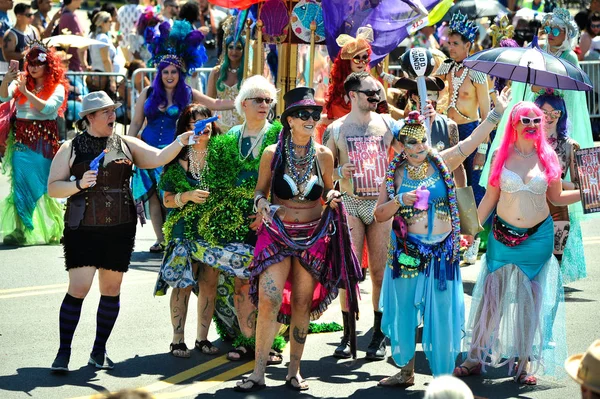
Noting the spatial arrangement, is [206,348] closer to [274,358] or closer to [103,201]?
[274,358]

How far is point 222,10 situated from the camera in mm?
21844

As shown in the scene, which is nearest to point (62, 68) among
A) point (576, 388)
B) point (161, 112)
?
point (161, 112)

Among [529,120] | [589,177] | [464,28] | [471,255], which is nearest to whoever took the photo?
[529,120]

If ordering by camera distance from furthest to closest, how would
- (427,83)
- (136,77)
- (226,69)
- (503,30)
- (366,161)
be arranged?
(136,77) → (503,30) → (226,69) → (427,83) → (366,161)

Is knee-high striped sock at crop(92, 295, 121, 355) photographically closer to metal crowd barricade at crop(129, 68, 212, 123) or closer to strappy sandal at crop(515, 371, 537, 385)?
strappy sandal at crop(515, 371, 537, 385)

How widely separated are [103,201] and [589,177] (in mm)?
3305

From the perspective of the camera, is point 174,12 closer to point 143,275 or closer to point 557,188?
point 143,275

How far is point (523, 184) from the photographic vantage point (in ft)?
22.7

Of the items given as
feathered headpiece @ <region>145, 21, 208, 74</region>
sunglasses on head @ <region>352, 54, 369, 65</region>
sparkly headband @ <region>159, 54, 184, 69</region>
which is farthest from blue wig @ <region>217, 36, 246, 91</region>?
sunglasses on head @ <region>352, 54, 369, 65</region>

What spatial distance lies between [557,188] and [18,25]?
11.2m

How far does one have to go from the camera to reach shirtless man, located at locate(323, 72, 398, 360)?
7641 millimetres

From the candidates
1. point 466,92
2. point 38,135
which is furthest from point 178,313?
point 38,135

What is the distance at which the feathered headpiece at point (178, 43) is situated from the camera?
10.5m

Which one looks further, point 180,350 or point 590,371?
point 180,350
